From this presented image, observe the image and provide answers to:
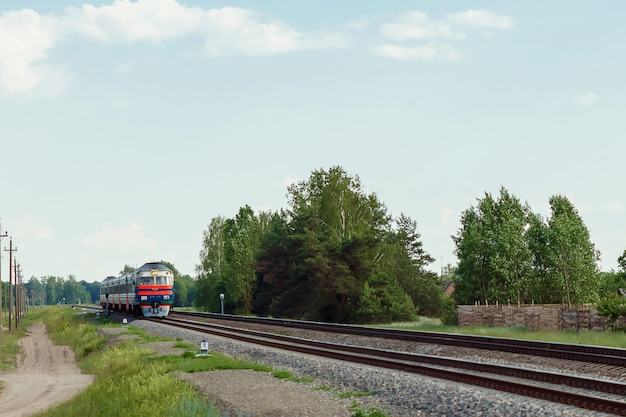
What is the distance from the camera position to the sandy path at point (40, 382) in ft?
82.6

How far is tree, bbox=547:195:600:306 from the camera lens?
5875 cm

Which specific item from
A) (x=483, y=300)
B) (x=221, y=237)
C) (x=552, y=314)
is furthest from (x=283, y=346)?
(x=221, y=237)

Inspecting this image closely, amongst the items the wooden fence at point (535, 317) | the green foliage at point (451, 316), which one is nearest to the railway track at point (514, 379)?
the wooden fence at point (535, 317)

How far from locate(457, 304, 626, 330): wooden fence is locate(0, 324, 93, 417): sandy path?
2250 centimetres

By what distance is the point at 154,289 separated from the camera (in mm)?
50906

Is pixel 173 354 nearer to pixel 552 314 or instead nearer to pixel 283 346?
pixel 283 346

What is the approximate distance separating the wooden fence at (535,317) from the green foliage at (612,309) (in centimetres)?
34

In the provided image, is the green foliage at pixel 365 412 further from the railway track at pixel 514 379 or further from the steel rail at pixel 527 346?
the steel rail at pixel 527 346

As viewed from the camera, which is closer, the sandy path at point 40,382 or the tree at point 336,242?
the sandy path at point 40,382

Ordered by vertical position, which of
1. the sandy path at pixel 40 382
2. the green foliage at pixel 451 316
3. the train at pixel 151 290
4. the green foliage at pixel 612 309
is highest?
the train at pixel 151 290

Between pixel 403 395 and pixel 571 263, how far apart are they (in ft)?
161

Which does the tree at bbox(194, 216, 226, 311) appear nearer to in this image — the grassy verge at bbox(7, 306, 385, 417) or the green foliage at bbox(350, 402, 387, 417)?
the grassy verge at bbox(7, 306, 385, 417)

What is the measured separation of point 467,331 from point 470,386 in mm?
20592

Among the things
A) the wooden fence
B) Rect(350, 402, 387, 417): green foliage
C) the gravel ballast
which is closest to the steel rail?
the gravel ballast
